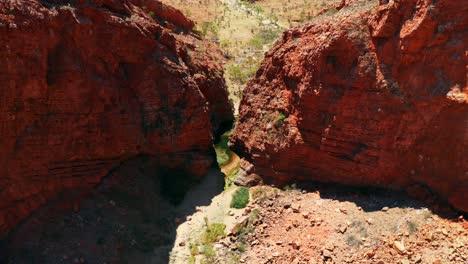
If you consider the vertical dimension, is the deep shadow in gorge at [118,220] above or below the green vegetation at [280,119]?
below

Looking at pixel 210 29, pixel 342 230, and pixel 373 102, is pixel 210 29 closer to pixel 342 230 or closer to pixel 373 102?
pixel 373 102

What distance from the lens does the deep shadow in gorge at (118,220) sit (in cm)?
1179

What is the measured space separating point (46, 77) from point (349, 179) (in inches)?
401

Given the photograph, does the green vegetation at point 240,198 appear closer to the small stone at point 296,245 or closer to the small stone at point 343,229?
the small stone at point 296,245

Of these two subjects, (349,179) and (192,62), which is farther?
(192,62)

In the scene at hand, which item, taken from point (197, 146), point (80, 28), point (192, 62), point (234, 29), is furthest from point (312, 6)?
point (80, 28)

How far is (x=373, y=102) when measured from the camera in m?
12.1

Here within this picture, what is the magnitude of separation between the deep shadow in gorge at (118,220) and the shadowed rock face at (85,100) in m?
0.46

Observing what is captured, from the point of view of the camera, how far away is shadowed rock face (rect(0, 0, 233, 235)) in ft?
37.2

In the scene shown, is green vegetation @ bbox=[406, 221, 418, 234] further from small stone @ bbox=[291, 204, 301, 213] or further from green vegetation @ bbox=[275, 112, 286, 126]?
green vegetation @ bbox=[275, 112, 286, 126]

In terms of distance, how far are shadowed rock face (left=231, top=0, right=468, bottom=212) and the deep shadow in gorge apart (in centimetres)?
343

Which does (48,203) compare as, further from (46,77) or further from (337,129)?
(337,129)

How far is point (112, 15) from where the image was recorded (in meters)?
14.0

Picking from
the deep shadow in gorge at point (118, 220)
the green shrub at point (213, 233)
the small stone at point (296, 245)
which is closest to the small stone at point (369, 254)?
the small stone at point (296, 245)
